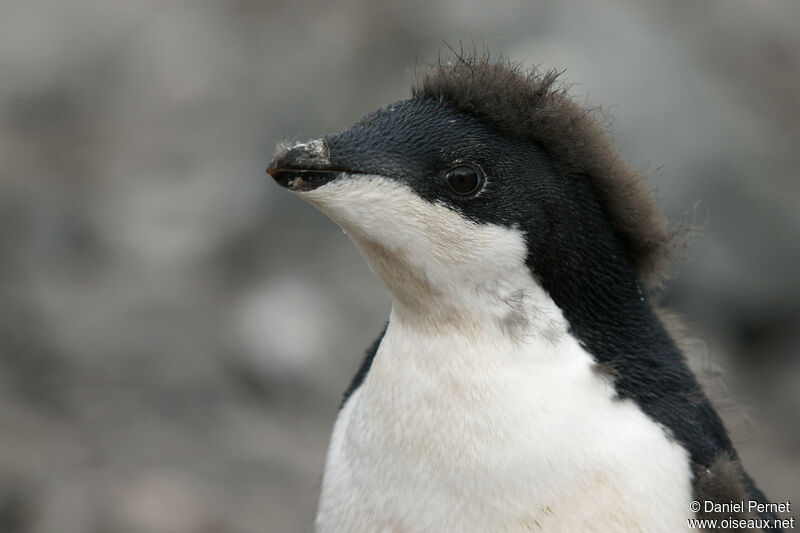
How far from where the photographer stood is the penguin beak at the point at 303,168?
1909 millimetres

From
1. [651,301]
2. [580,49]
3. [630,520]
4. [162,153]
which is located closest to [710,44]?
[580,49]

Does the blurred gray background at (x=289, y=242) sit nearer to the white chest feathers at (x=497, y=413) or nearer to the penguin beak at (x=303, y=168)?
the white chest feathers at (x=497, y=413)

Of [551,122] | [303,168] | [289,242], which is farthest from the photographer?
[289,242]

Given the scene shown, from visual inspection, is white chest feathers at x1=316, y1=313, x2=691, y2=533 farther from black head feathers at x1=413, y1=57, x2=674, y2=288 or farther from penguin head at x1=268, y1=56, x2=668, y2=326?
black head feathers at x1=413, y1=57, x2=674, y2=288

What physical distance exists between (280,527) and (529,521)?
2.55 meters

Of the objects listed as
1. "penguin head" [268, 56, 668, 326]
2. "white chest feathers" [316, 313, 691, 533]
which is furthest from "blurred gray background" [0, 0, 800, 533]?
"penguin head" [268, 56, 668, 326]

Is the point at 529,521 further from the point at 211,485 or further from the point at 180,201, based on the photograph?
the point at 180,201

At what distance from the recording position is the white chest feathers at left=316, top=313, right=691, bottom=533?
199 cm

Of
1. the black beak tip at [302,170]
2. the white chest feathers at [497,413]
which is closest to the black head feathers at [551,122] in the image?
the white chest feathers at [497,413]

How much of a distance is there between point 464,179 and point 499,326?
0.31 metres

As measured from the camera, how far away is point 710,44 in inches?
239

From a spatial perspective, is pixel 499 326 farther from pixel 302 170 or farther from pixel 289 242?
pixel 289 242

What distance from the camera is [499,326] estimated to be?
2.00 m

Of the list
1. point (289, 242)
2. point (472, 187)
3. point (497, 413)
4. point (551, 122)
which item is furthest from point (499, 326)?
point (289, 242)
